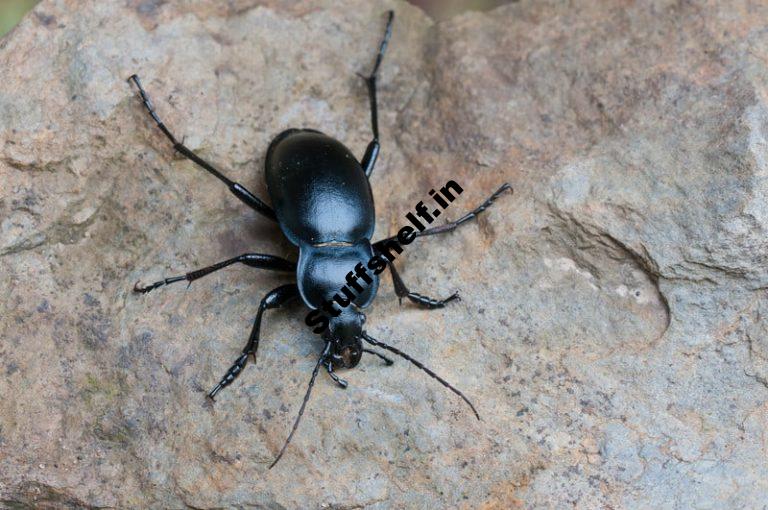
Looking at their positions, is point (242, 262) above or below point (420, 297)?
above

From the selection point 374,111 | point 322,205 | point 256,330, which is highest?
point 374,111

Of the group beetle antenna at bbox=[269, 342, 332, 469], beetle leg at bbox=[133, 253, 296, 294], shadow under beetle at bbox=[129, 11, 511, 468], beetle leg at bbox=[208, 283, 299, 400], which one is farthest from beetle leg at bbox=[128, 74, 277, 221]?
beetle antenna at bbox=[269, 342, 332, 469]

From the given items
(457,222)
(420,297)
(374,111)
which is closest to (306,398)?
(420,297)

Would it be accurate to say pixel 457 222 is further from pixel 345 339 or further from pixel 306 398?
pixel 306 398

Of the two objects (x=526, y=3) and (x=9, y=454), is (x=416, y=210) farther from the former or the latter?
(x=9, y=454)

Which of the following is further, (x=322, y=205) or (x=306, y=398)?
(x=322, y=205)

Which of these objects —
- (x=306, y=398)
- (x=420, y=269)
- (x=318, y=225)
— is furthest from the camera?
(x=420, y=269)

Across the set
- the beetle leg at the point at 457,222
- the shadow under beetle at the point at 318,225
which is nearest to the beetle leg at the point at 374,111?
the shadow under beetle at the point at 318,225
